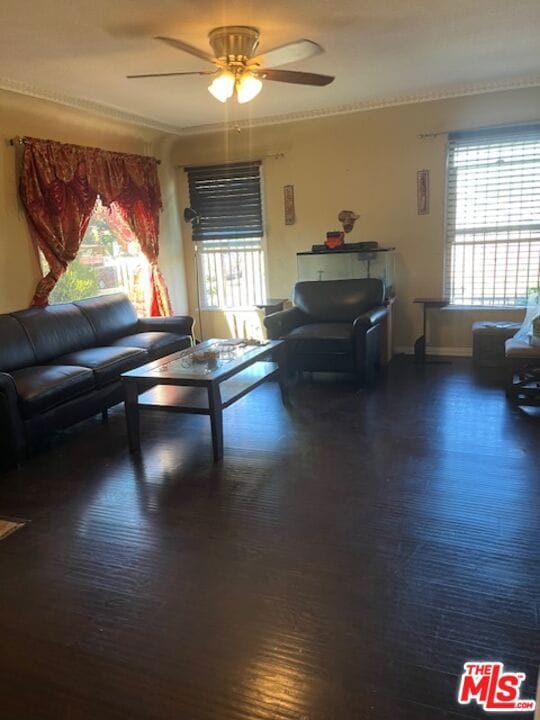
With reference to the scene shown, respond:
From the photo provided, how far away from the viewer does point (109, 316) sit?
4980 millimetres

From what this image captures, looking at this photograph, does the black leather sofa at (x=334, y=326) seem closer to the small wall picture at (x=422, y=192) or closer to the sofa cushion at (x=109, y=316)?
the small wall picture at (x=422, y=192)

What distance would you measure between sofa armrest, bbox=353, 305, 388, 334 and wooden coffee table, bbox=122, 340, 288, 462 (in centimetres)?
85

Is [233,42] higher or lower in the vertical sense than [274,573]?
higher

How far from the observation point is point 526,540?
230 cm

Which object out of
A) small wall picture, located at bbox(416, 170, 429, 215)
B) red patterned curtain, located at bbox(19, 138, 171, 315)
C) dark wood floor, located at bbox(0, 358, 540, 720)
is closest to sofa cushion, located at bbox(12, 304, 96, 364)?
red patterned curtain, located at bbox(19, 138, 171, 315)

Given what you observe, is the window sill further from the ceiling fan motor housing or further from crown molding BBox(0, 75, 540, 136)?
the ceiling fan motor housing

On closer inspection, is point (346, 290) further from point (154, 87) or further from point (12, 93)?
point (12, 93)

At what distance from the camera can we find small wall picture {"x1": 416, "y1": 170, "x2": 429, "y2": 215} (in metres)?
5.30

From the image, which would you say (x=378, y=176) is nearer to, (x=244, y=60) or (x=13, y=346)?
(x=244, y=60)

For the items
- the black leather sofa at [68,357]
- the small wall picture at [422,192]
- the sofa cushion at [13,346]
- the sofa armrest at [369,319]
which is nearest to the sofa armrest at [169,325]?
the black leather sofa at [68,357]

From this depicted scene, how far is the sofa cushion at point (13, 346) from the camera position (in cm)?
389

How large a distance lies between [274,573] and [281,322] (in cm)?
309

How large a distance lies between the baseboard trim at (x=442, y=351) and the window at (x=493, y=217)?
0.49 meters

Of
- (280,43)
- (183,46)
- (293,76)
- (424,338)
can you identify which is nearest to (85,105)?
(280,43)
